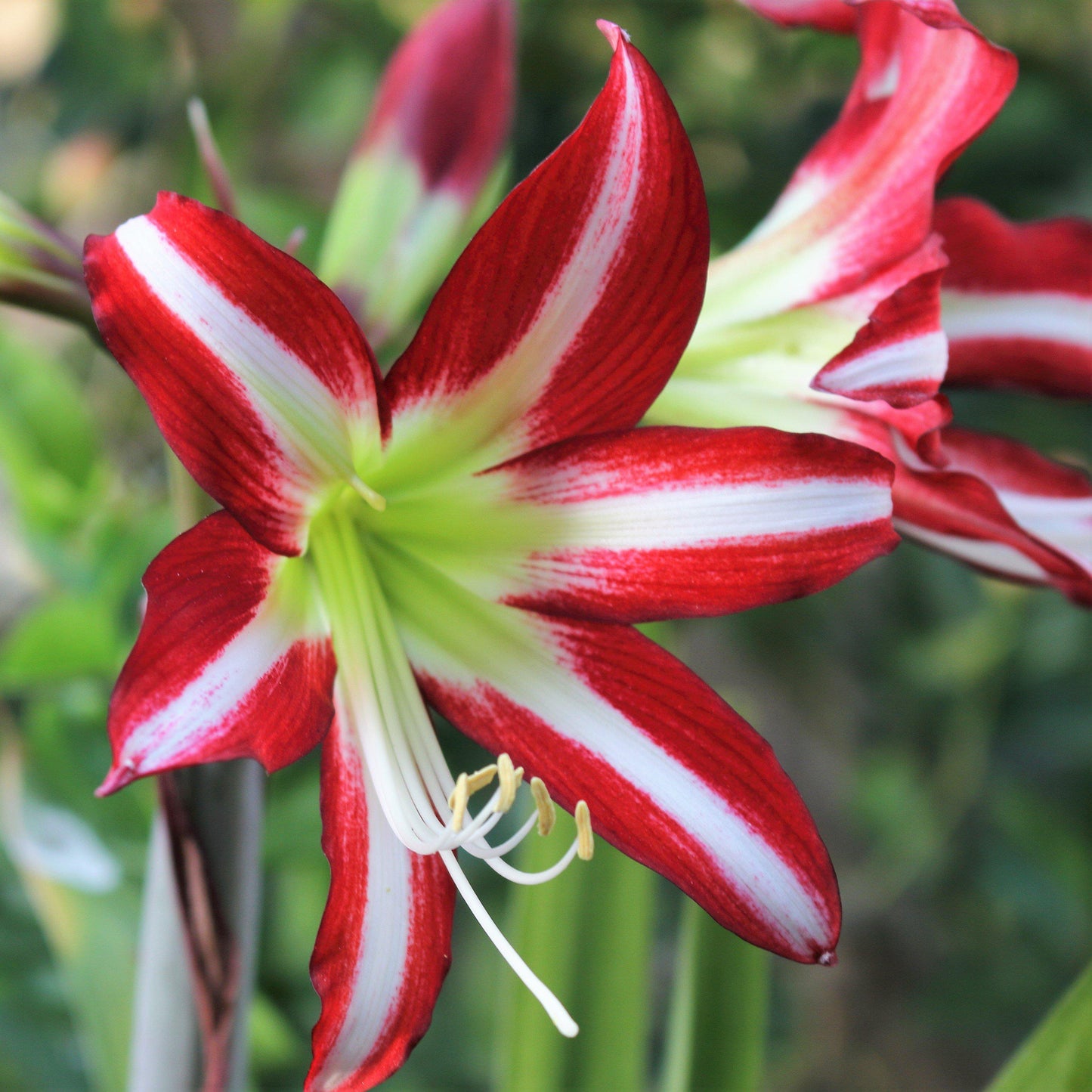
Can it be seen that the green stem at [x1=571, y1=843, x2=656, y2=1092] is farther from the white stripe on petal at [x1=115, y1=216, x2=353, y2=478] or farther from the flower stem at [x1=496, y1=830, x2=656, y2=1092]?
the white stripe on petal at [x1=115, y1=216, x2=353, y2=478]

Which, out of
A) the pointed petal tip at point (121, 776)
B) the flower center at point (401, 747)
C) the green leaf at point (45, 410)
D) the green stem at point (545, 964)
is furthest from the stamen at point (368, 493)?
the green leaf at point (45, 410)

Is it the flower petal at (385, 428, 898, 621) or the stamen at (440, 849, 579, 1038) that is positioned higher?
the flower petal at (385, 428, 898, 621)

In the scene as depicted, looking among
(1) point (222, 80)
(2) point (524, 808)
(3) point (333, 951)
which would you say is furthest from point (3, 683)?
(1) point (222, 80)

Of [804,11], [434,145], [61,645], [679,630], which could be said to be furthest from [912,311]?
[61,645]

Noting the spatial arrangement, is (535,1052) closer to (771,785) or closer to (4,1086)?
(771,785)

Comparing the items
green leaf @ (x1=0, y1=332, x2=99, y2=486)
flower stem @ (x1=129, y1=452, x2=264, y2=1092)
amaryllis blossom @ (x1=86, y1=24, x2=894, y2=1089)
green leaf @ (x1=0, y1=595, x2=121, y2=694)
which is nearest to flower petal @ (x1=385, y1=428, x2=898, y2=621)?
amaryllis blossom @ (x1=86, y1=24, x2=894, y2=1089)

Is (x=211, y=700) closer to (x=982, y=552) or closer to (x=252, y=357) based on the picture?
(x=252, y=357)
